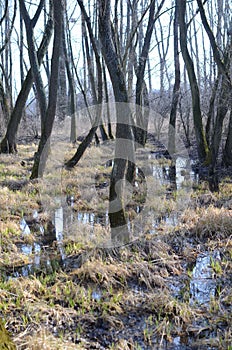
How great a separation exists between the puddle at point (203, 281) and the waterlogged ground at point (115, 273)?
1 centimetres

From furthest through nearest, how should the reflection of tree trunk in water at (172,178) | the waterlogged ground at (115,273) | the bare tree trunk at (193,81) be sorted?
the bare tree trunk at (193,81)
the reflection of tree trunk in water at (172,178)
the waterlogged ground at (115,273)

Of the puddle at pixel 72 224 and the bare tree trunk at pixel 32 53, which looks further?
the bare tree trunk at pixel 32 53

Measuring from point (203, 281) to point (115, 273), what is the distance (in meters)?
0.93

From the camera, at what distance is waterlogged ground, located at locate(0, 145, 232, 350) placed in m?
3.03

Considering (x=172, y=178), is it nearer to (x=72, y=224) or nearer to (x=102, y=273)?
(x=72, y=224)

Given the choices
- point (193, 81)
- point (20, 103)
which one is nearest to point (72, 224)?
point (193, 81)

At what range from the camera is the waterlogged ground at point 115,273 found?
303 centimetres

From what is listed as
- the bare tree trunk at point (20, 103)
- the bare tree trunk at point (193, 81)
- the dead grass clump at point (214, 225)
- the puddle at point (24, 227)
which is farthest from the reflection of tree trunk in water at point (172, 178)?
the bare tree trunk at point (20, 103)

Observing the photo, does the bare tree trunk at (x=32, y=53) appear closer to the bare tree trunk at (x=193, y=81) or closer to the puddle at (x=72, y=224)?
the puddle at (x=72, y=224)

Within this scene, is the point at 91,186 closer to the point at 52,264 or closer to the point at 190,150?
the point at 52,264

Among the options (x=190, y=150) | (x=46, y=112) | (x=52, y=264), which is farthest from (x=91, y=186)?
(x=190, y=150)

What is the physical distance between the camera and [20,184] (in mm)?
7836

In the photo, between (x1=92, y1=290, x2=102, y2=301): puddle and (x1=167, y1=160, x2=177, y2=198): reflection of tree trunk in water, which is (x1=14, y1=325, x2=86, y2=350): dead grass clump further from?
(x1=167, y1=160, x2=177, y2=198): reflection of tree trunk in water

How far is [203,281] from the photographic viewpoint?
3916 mm
